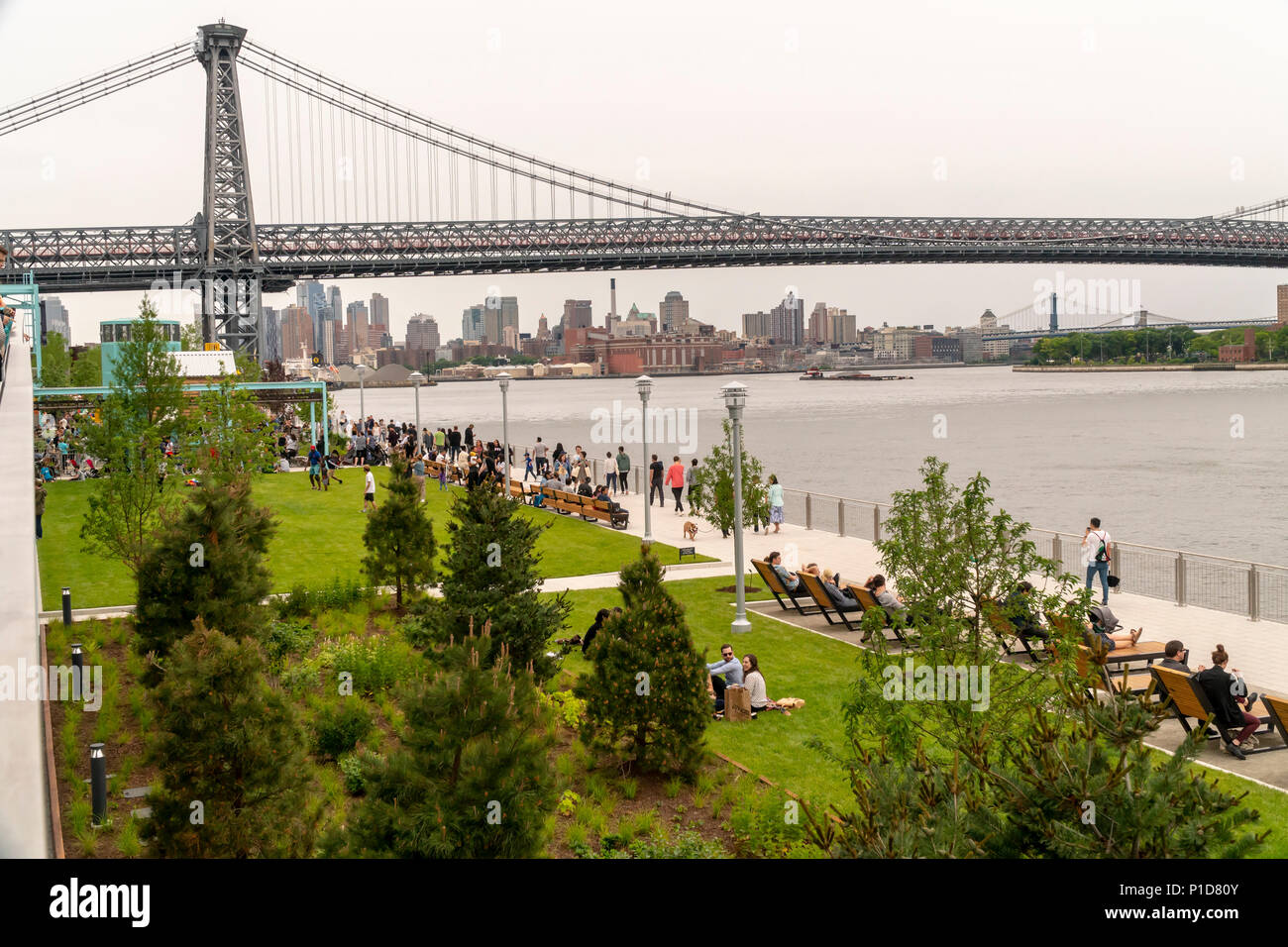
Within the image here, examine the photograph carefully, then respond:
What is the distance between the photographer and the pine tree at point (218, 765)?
6172 millimetres

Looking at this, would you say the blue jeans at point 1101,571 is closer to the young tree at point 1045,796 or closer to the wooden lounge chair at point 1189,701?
the wooden lounge chair at point 1189,701

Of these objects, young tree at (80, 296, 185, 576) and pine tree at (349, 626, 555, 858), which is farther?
young tree at (80, 296, 185, 576)

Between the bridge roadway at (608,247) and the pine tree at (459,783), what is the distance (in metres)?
61.8

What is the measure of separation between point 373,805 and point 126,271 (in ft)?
229

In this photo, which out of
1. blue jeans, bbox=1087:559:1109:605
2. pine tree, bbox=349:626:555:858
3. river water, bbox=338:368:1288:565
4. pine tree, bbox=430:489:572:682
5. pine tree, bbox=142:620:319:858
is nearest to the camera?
pine tree, bbox=349:626:555:858

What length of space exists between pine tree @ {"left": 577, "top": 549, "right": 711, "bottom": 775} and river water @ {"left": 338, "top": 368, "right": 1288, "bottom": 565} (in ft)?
71.7

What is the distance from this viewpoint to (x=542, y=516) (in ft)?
80.6

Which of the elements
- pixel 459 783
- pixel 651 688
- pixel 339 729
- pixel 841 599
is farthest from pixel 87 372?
pixel 459 783

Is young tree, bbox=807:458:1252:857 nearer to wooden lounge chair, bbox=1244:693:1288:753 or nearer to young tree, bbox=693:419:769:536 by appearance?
wooden lounge chair, bbox=1244:693:1288:753

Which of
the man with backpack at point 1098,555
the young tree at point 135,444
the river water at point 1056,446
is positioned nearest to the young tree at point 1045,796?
the man with backpack at point 1098,555

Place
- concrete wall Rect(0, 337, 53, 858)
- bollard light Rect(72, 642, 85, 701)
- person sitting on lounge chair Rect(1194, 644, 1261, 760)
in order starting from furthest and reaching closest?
1. bollard light Rect(72, 642, 85, 701)
2. person sitting on lounge chair Rect(1194, 644, 1261, 760)
3. concrete wall Rect(0, 337, 53, 858)

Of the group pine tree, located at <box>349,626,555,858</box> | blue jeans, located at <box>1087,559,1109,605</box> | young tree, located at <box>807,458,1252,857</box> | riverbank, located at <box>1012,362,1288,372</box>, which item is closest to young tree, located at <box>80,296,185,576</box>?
pine tree, located at <box>349,626,555,858</box>

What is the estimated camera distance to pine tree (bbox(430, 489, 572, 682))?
32.9ft

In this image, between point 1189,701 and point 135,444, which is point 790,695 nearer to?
point 1189,701
